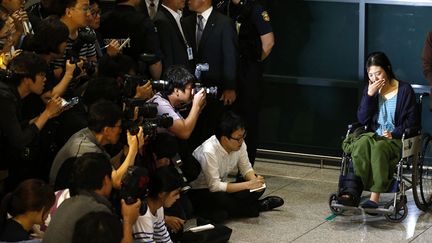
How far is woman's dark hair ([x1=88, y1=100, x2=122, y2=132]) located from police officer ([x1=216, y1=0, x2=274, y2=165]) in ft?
7.68

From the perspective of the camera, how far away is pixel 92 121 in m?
6.48

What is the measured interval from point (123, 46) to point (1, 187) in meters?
1.64

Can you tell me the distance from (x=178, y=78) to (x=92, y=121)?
4.06 ft

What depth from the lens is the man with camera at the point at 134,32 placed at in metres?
7.80

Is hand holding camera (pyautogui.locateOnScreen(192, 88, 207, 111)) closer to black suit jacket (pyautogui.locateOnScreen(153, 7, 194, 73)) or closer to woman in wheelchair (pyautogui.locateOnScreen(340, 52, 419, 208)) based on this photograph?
black suit jacket (pyautogui.locateOnScreen(153, 7, 194, 73))

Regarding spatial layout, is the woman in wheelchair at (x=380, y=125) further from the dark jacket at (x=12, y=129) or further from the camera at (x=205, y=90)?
the dark jacket at (x=12, y=129)

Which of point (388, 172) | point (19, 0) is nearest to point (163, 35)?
point (19, 0)

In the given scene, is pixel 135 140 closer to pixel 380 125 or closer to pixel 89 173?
pixel 89 173

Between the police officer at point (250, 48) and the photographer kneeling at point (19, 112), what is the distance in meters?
2.44

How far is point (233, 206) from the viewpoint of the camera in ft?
25.8

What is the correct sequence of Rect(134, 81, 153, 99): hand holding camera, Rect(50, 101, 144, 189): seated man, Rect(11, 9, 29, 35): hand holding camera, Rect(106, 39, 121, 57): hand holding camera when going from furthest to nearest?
1. Rect(106, 39, 121, 57): hand holding camera
2. Rect(134, 81, 153, 99): hand holding camera
3. Rect(11, 9, 29, 35): hand holding camera
4. Rect(50, 101, 144, 189): seated man

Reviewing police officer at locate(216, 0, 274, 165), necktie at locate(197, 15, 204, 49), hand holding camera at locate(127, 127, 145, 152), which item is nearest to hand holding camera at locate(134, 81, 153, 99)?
hand holding camera at locate(127, 127, 145, 152)

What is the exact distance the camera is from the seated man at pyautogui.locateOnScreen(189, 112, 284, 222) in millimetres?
7773

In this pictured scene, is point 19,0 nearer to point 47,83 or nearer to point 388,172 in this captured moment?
point 47,83
